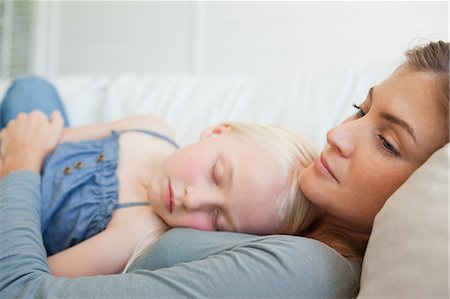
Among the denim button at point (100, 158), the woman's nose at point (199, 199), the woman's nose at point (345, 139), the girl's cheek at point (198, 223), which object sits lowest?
the girl's cheek at point (198, 223)

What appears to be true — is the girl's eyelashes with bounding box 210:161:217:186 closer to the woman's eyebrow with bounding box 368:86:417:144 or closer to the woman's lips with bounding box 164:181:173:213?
the woman's lips with bounding box 164:181:173:213

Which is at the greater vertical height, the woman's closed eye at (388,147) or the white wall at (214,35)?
the white wall at (214,35)

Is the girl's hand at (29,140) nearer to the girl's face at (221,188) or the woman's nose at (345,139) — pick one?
the girl's face at (221,188)

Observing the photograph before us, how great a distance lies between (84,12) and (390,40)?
72.2 inches

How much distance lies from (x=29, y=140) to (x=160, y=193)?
1.30ft

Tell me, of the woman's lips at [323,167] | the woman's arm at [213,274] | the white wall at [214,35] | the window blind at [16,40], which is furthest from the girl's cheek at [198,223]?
the window blind at [16,40]

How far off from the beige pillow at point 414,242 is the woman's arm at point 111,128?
2.46 feet

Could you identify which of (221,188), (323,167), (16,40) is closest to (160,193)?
→ (221,188)

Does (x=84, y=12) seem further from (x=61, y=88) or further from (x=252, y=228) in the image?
(x=252, y=228)

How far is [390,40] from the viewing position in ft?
5.97

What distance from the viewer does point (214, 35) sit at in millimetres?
2463

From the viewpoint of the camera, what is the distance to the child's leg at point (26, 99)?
1.27m

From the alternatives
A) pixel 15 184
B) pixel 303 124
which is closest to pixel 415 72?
pixel 303 124

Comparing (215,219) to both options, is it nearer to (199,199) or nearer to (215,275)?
(199,199)
